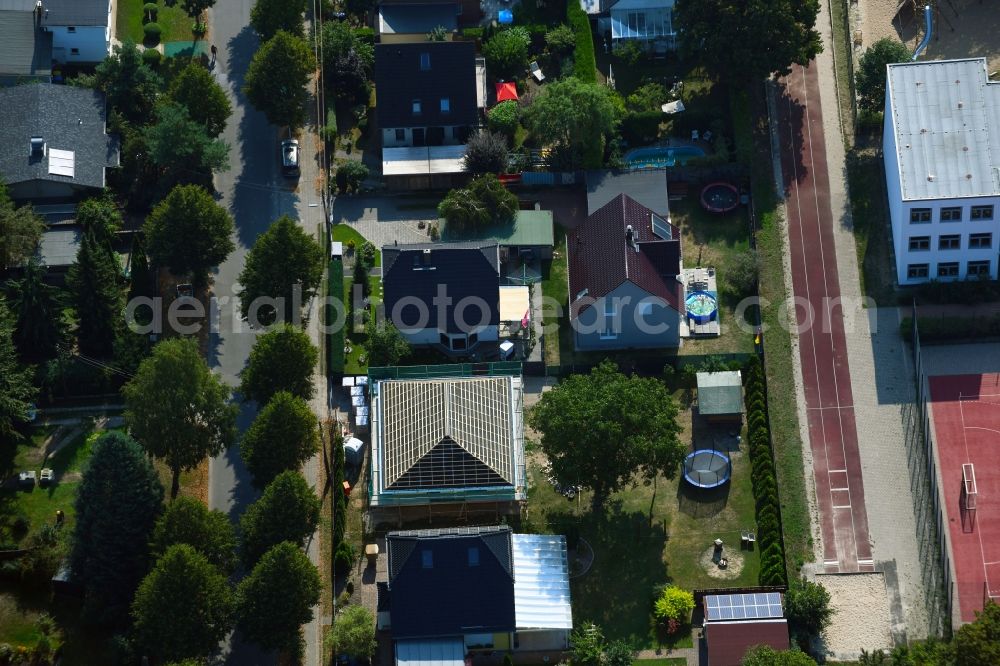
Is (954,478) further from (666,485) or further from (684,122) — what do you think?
(684,122)

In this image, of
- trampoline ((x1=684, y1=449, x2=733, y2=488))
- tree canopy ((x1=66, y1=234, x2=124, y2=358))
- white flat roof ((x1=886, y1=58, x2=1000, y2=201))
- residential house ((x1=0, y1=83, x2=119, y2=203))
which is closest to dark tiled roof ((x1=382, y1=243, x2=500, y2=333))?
trampoline ((x1=684, y1=449, x2=733, y2=488))

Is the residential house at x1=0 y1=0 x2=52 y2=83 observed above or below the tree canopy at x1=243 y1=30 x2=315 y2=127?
above

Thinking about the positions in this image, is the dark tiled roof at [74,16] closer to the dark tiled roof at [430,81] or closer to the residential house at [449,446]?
the dark tiled roof at [430,81]

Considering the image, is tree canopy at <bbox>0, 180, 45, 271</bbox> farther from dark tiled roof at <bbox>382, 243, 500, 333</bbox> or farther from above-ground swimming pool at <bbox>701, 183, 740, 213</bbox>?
above-ground swimming pool at <bbox>701, 183, 740, 213</bbox>

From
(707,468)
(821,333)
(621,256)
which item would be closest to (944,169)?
(821,333)

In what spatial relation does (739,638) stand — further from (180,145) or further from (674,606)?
(180,145)

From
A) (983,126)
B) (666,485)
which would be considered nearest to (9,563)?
(666,485)

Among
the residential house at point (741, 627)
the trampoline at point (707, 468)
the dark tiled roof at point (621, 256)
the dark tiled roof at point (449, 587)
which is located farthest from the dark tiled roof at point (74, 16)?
the residential house at point (741, 627)
